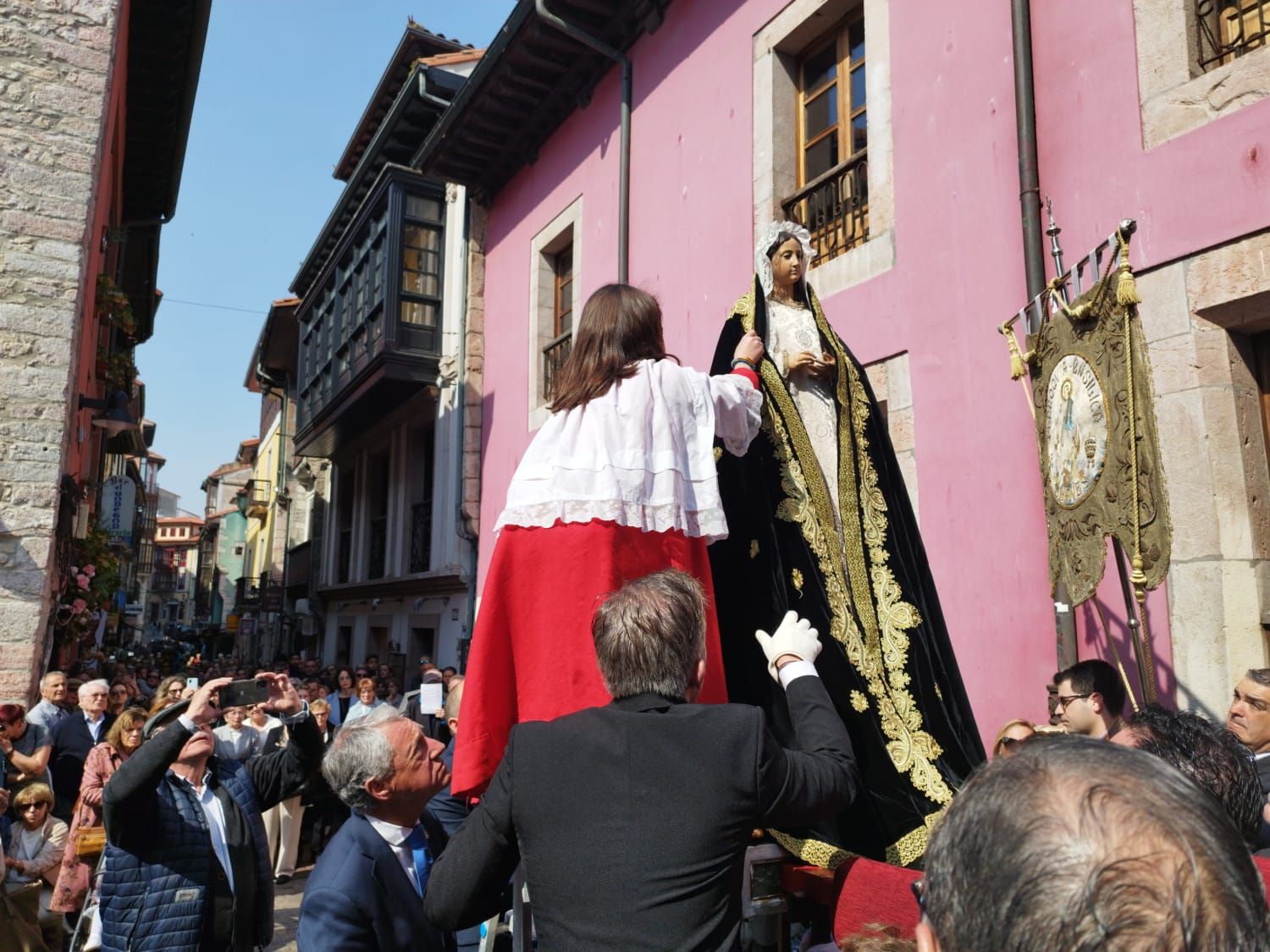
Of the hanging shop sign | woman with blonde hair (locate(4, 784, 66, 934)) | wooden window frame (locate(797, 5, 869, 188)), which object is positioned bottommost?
woman with blonde hair (locate(4, 784, 66, 934))

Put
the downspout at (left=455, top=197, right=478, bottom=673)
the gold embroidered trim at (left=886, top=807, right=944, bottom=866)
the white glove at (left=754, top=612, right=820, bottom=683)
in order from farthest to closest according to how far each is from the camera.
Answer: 1. the downspout at (left=455, top=197, right=478, bottom=673)
2. the gold embroidered trim at (left=886, top=807, right=944, bottom=866)
3. the white glove at (left=754, top=612, right=820, bottom=683)

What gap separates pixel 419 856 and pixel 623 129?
7.88 m

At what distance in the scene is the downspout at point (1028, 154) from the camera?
4949 mm

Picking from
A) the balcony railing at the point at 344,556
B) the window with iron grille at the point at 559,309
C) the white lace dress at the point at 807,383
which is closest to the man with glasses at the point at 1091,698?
the white lace dress at the point at 807,383

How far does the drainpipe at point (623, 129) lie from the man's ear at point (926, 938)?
8393 mm

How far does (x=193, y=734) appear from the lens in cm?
315

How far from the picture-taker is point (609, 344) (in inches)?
95.0

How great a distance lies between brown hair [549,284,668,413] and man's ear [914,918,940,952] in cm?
161

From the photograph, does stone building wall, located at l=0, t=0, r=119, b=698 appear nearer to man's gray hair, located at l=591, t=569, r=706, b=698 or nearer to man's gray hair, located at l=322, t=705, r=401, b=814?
man's gray hair, located at l=322, t=705, r=401, b=814

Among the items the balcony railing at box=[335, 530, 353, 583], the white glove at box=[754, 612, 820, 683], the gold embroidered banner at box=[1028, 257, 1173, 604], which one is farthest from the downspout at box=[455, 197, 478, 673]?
the white glove at box=[754, 612, 820, 683]

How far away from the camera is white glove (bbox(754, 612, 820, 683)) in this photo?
1.90 metres

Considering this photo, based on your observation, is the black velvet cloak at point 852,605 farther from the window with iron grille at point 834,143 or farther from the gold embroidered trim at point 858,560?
the window with iron grille at point 834,143

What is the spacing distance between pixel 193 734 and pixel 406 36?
15151mm

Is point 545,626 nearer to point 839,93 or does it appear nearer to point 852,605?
point 852,605
